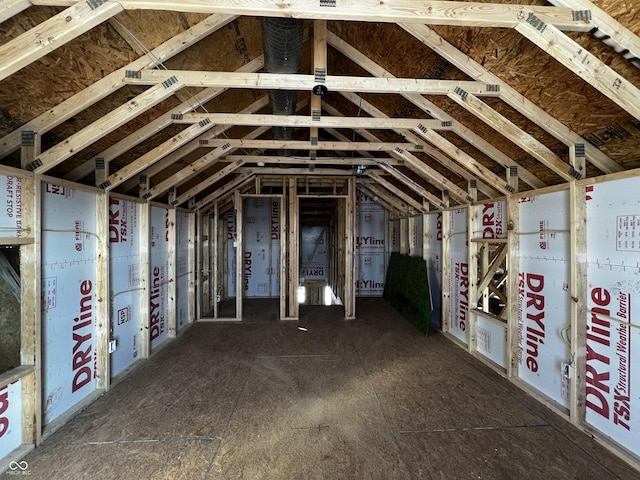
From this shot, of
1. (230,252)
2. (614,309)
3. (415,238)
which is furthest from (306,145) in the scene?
(230,252)

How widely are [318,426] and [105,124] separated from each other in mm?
3204

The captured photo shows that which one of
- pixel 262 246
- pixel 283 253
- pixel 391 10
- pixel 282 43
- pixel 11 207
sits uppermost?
pixel 282 43

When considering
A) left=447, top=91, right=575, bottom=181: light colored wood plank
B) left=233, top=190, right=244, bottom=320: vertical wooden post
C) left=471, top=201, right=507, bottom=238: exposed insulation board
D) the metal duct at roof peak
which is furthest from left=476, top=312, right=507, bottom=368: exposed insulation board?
left=233, top=190, right=244, bottom=320: vertical wooden post

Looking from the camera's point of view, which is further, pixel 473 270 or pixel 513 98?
pixel 473 270

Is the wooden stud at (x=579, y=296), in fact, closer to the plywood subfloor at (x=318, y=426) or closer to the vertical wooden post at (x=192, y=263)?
the plywood subfloor at (x=318, y=426)

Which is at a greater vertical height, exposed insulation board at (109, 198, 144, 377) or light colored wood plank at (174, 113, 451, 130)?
light colored wood plank at (174, 113, 451, 130)

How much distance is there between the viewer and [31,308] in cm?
227

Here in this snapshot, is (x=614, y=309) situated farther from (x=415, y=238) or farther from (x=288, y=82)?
(x=415, y=238)

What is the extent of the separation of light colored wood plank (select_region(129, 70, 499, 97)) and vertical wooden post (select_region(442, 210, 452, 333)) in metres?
2.68

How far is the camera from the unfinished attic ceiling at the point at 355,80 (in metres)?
1.68

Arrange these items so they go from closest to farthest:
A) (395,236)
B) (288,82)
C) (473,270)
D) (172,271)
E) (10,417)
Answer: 1. (10,417)
2. (288,82)
3. (473,270)
4. (172,271)
5. (395,236)

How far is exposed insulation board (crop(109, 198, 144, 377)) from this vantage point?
3.40 metres

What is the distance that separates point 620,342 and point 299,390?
2860 millimetres

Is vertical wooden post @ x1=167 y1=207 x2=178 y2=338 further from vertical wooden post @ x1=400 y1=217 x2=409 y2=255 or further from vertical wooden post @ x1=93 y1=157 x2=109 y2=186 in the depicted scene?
vertical wooden post @ x1=400 y1=217 x2=409 y2=255
